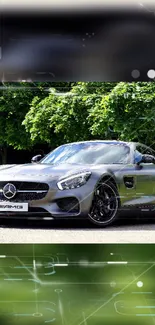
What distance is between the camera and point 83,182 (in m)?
2.36

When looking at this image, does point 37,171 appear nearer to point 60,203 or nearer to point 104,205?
point 60,203

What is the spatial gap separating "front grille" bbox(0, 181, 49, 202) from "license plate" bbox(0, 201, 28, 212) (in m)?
0.01

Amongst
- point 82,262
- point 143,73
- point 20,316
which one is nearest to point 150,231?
point 82,262

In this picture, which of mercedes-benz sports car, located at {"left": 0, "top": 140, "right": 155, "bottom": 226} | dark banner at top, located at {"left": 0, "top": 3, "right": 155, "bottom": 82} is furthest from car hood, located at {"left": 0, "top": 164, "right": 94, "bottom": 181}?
dark banner at top, located at {"left": 0, "top": 3, "right": 155, "bottom": 82}

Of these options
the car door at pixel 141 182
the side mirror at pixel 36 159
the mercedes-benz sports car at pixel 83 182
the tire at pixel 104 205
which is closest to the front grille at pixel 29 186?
the mercedes-benz sports car at pixel 83 182

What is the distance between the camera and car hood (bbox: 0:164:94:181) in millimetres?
2311

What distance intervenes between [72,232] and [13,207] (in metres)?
0.28

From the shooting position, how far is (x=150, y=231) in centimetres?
250

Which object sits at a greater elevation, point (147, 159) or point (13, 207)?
point (147, 159)

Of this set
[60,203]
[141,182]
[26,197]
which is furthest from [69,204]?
[141,182]

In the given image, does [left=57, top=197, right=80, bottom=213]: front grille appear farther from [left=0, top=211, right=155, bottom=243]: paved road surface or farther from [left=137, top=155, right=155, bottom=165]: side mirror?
[left=137, top=155, right=155, bottom=165]: side mirror

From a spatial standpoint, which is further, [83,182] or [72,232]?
[72,232]

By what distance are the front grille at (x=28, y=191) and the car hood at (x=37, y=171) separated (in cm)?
2

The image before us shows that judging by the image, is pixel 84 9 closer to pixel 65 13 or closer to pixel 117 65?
pixel 65 13
